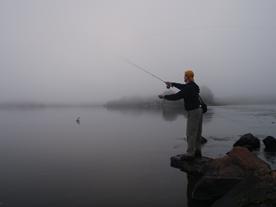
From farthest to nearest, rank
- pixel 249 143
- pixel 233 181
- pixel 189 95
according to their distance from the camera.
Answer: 1. pixel 249 143
2. pixel 189 95
3. pixel 233 181

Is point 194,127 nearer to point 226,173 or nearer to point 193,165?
point 193,165

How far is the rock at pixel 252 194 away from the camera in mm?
8352

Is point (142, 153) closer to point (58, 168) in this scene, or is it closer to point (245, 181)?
point (58, 168)

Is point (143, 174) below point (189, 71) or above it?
below

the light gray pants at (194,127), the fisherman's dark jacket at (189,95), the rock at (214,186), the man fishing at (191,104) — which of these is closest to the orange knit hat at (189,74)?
the man fishing at (191,104)

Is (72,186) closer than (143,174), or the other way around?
(72,186)

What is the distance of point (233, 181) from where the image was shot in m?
10.6

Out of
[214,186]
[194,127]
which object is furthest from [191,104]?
[214,186]

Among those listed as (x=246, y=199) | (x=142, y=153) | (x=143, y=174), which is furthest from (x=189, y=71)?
(x=142, y=153)

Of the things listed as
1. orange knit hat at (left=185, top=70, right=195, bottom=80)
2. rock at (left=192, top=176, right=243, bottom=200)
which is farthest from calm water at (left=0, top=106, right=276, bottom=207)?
orange knit hat at (left=185, top=70, right=195, bottom=80)

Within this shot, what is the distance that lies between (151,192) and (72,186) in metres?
2.69

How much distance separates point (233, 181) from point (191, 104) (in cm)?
400

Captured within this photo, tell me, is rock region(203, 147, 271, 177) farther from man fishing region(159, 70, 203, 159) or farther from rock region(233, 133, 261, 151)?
rock region(233, 133, 261, 151)

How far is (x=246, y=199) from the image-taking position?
Result: 8602 mm
